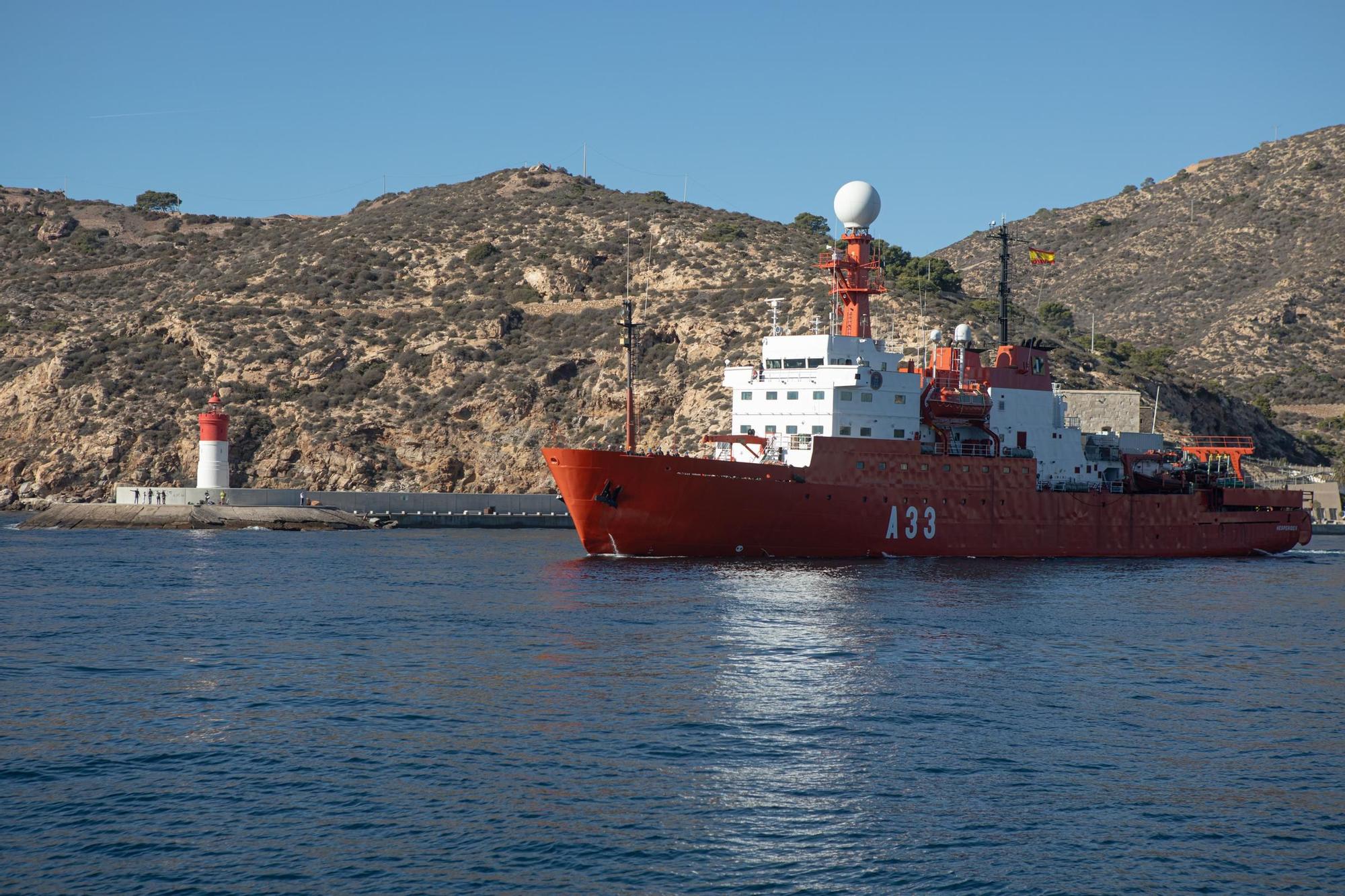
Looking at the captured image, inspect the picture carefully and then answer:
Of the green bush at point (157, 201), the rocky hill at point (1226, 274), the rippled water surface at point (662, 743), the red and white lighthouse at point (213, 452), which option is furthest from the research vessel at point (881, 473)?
the green bush at point (157, 201)

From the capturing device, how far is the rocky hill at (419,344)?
75.6 metres

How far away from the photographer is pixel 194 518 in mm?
60625

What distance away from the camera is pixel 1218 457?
54.2 metres

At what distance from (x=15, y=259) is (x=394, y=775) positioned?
116m

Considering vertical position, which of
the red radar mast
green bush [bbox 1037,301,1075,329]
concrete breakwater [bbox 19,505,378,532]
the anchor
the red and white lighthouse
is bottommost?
concrete breakwater [bbox 19,505,378,532]

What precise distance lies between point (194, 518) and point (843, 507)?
116 ft

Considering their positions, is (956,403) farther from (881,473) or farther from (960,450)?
(881,473)

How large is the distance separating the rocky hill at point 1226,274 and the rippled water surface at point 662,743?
70776mm

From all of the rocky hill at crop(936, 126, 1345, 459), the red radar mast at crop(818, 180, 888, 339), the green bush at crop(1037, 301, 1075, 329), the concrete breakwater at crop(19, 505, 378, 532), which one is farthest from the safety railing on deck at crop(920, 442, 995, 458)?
the green bush at crop(1037, 301, 1075, 329)

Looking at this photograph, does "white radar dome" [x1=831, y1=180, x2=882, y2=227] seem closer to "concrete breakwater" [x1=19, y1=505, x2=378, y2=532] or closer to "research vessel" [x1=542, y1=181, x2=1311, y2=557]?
"research vessel" [x1=542, y1=181, x2=1311, y2=557]

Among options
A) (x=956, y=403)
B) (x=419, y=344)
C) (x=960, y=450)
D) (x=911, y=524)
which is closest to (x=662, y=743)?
(x=911, y=524)

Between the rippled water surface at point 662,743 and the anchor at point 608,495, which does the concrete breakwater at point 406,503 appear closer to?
the anchor at point 608,495

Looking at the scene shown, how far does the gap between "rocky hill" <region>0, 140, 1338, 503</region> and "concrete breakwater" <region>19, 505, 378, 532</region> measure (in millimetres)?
12155

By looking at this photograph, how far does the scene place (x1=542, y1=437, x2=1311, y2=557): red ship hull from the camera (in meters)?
38.7
